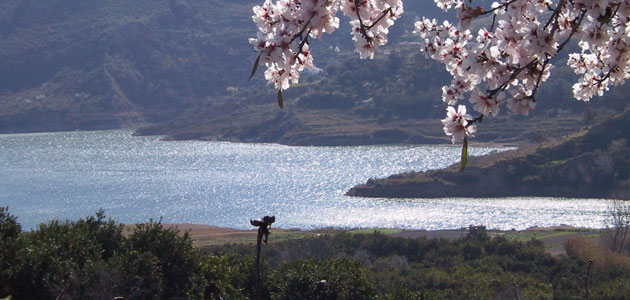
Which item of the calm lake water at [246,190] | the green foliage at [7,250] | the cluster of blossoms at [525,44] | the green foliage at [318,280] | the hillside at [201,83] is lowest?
the green foliage at [318,280]

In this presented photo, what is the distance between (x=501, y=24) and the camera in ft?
9.92

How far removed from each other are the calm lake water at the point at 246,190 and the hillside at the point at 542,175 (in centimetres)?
168

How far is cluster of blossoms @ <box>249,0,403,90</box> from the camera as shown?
2896 millimetres

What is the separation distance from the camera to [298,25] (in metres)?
2.93

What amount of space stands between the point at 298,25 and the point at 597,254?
70.7 feet

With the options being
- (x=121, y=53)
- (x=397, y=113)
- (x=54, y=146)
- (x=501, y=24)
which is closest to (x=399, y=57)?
(x=397, y=113)

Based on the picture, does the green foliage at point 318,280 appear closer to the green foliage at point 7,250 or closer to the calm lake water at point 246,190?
the green foliage at point 7,250

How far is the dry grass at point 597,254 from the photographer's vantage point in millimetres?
20891

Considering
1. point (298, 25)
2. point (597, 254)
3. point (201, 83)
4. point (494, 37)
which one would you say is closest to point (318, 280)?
point (494, 37)

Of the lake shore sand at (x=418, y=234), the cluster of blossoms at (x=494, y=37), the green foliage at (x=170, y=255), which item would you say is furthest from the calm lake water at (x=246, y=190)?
the cluster of blossoms at (x=494, y=37)

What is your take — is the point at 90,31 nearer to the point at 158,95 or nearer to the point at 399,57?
the point at 158,95

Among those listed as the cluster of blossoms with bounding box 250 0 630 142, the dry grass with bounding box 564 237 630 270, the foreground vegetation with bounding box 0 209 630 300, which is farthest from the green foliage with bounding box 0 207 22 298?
the dry grass with bounding box 564 237 630 270

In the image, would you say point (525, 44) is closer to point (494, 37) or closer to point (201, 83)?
point (494, 37)

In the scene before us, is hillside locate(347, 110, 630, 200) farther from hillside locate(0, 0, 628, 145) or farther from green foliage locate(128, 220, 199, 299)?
green foliage locate(128, 220, 199, 299)
